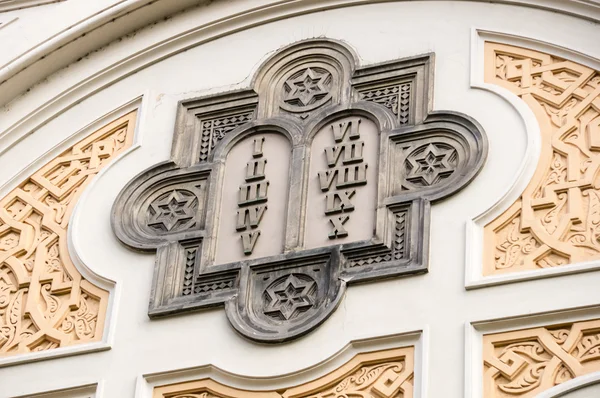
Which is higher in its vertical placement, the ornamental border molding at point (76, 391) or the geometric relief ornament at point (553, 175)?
the geometric relief ornament at point (553, 175)

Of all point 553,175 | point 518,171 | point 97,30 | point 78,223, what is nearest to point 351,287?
point 518,171

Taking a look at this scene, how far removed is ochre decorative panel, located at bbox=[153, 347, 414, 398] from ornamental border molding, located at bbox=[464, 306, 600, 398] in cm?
28

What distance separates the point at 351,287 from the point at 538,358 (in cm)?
99

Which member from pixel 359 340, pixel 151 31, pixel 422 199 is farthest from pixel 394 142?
pixel 151 31

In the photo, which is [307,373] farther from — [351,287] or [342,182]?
[342,182]

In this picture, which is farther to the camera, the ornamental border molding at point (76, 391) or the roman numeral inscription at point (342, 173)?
the roman numeral inscription at point (342, 173)

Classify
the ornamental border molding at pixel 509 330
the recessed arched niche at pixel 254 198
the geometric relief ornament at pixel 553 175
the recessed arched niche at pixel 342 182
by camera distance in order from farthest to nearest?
the recessed arched niche at pixel 254 198 → the recessed arched niche at pixel 342 182 → the geometric relief ornament at pixel 553 175 → the ornamental border molding at pixel 509 330

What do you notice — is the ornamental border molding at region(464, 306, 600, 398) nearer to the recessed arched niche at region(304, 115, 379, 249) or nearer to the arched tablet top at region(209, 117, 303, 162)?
the recessed arched niche at region(304, 115, 379, 249)

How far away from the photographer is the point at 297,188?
920 centimetres

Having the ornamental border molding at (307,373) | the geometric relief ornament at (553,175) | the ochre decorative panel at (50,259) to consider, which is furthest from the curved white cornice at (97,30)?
the ornamental border molding at (307,373)

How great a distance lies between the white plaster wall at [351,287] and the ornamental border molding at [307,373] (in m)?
0.03

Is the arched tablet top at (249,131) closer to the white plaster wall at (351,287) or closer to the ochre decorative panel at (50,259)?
the white plaster wall at (351,287)

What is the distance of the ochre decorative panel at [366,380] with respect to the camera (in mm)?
8375

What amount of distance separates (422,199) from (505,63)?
3.15ft
